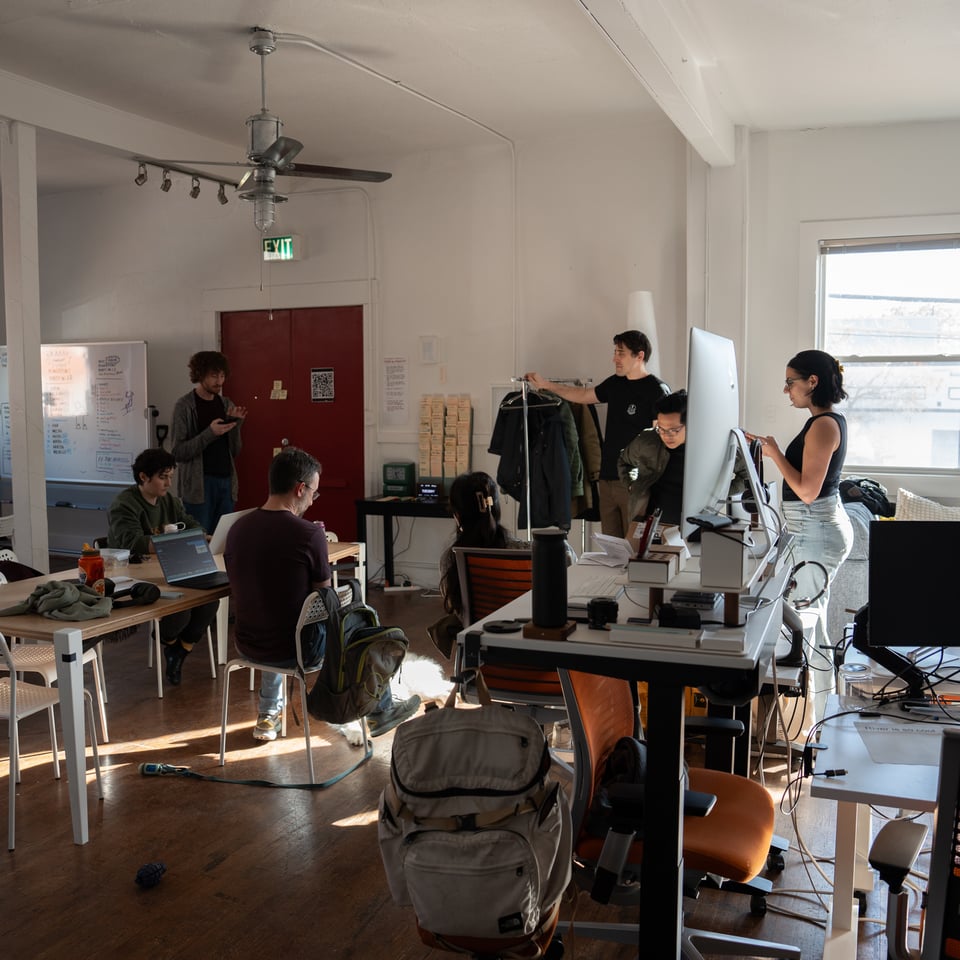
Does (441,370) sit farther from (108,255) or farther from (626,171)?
(108,255)

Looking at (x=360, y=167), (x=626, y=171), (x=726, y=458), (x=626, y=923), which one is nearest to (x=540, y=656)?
(x=726, y=458)

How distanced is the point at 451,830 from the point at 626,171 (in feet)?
17.3

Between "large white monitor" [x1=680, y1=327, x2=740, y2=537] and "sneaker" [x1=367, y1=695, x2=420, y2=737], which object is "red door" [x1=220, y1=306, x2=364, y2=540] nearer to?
"sneaker" [x1=367, y1=695, x2=420, y2=737]

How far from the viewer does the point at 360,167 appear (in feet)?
→ 22.8

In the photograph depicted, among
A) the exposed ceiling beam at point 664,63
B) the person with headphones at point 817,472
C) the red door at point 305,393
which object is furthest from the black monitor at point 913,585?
the red door at point 305,393

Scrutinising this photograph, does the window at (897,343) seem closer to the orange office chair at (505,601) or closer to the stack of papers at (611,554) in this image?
the stack of papers at (611,554)

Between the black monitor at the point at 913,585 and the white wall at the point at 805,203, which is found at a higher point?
the white wall at the point at 805,203

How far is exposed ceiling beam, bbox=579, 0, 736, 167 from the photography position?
3365mm

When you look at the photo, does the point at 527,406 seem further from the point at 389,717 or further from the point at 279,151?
the point at 389,717

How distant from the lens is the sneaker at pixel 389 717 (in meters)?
3.89

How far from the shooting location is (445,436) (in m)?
6.83

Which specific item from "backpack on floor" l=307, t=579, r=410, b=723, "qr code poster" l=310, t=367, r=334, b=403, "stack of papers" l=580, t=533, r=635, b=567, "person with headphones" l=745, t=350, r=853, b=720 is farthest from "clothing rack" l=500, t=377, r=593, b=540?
"stack of papers" l=580, t=533, r=635, b=567

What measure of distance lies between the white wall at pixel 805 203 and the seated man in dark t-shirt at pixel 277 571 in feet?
11.1

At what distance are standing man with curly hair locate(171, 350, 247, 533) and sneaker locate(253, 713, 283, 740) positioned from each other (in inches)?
96.4
